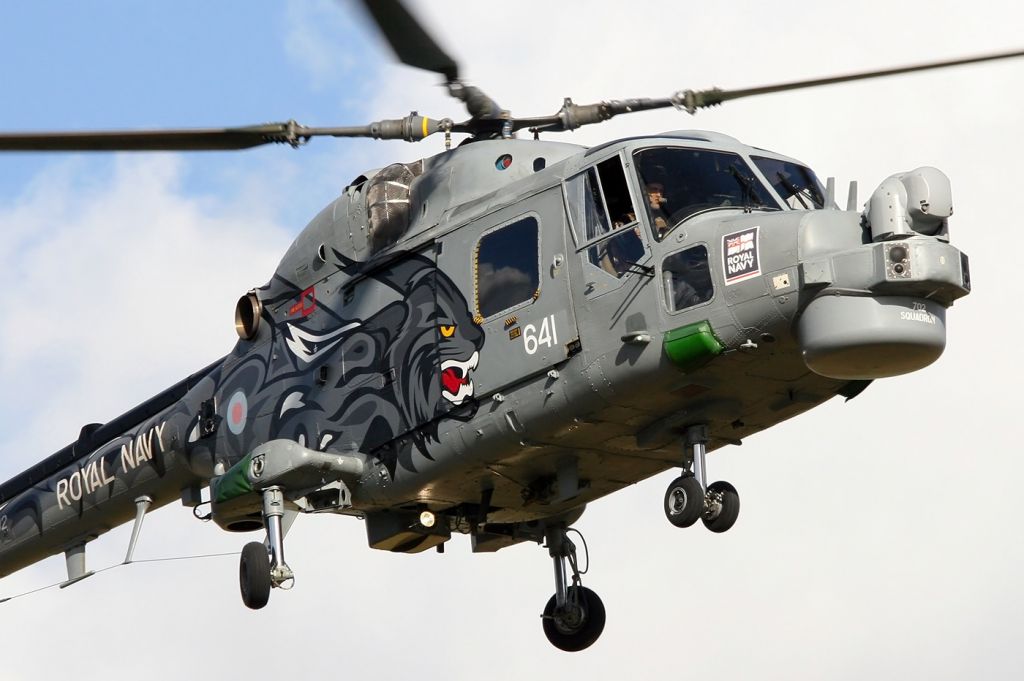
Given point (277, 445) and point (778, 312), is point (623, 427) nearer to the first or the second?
point (778, 312)

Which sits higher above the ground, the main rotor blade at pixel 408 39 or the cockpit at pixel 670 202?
the main rotor blade at pixel 408 39

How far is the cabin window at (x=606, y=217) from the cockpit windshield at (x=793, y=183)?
4.34 ft

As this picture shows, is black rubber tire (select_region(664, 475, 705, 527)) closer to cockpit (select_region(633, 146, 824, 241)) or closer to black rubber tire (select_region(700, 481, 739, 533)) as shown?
black rubber tire (select_region(700, 481, 739, 533))

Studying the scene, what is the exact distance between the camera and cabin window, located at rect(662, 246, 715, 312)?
16.9 metres

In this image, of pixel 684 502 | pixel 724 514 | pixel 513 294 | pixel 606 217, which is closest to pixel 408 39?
pixel 606 217

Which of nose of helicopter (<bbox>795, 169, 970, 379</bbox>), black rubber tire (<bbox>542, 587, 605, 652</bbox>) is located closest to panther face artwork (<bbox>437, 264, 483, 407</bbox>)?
nose of helicopter (<bbox>795, 169, 970, 379</bbox>)

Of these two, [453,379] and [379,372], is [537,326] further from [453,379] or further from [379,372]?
[379,372]

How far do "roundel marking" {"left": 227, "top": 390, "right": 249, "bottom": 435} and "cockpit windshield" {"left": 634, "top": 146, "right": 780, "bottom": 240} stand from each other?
5492mm

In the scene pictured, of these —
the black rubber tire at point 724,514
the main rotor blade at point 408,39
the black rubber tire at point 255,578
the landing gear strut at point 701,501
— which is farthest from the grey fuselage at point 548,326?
the main rotor blade at point 408,39

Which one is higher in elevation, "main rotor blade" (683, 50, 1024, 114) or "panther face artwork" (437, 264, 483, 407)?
"main rotor blade" (683, 50, 1024, 114)

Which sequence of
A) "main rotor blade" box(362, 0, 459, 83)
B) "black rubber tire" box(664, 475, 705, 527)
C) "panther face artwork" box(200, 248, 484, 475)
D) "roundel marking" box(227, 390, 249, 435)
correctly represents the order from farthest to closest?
"roundel marking" box(227, 390, 249, 435) → "panther face artwork" box(200, 248, 484, 475) → "black rubber tire" box(664, 475, 705, 527) → "main rotor blade" box(362, 0, 459, 83)

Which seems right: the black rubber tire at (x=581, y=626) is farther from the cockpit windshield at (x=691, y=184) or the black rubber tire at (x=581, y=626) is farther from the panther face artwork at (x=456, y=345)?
the cockpit windshield at (x=691, y=184)

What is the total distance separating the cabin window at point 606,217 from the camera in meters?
17.4

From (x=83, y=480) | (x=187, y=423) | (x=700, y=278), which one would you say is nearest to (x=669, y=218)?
(x=700, y=278)
